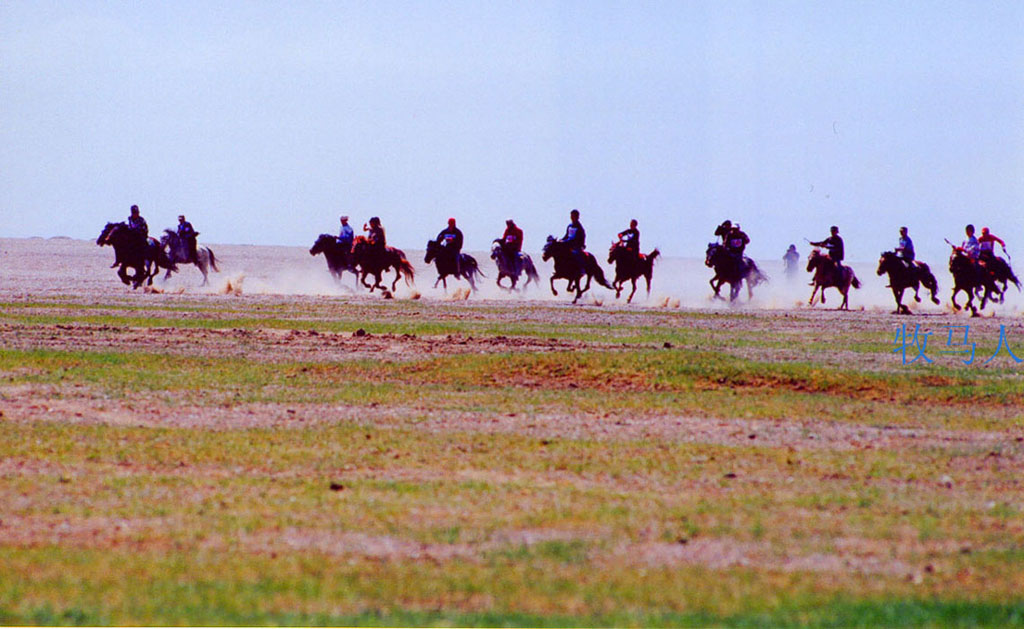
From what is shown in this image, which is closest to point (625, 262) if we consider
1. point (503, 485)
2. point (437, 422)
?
point (437, 422)

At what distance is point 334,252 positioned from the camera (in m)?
45.0

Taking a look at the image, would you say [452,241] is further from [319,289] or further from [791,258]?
[791,258]

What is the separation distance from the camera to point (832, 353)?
75.4 feet

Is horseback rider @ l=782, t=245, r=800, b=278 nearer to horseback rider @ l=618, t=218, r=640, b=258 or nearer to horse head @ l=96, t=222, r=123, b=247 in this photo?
horseback rider @ l=618, t=218, r=640, b=258

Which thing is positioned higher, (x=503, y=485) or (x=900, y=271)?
(x=900, y=271)

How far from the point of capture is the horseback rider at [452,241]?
43.5 meters

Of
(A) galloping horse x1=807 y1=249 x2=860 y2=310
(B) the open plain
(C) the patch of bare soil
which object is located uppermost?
(A) galloping horse x1=807 y1=249 x2=860 y2=310

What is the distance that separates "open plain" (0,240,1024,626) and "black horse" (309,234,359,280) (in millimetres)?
21458

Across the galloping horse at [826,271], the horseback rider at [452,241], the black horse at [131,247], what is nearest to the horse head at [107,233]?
the black horse at [131,247]

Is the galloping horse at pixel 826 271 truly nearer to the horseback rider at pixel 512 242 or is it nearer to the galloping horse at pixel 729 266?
the galloping horse at pixel 729 266

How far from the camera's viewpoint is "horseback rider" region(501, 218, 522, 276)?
45000mm

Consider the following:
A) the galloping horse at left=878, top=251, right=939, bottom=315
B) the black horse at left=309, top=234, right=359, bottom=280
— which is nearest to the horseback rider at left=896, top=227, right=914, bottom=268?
the galloping horse at left=878, top=251, right=939, bottom=315

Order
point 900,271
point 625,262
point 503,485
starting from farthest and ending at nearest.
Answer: point 625,262 < point 900,271 < point 503,485

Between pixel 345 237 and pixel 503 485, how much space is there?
34947 mm
